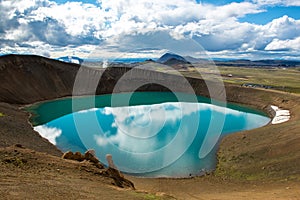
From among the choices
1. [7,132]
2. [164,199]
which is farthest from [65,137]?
[164,199]

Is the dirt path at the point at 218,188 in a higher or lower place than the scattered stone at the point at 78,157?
lower

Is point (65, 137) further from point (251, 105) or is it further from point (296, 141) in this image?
point (251, 105)

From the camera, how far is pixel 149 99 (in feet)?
307

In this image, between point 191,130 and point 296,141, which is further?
point 191,130

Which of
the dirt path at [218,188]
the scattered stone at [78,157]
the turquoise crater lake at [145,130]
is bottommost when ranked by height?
the turquoise crater lake at [145,130]

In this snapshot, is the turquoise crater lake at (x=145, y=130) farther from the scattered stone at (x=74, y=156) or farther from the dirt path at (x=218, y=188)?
the scattered stone at (x=74, y=156)

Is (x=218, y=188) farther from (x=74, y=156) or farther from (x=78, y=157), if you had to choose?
(x=74, y=156)

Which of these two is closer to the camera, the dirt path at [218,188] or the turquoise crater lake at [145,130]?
the dirt path at [218,188]

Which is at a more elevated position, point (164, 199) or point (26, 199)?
point (26, 199)

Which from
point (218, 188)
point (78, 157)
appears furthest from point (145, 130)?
point (78, 157)

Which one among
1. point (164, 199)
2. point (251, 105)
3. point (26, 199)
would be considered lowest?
point (251, 105)

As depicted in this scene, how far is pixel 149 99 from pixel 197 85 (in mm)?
20935

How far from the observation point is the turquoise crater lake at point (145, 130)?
114 ft

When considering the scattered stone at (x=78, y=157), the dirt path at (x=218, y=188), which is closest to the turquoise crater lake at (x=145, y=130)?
the dirt path at (x=218, y=188)
